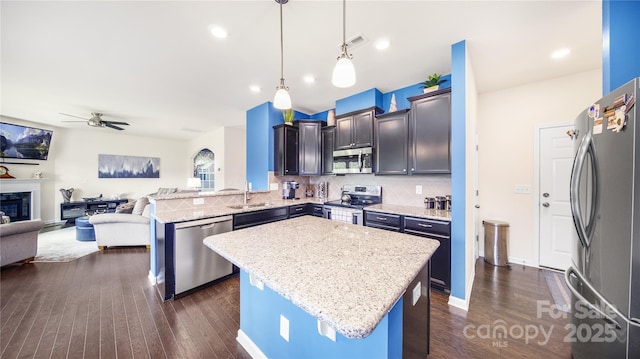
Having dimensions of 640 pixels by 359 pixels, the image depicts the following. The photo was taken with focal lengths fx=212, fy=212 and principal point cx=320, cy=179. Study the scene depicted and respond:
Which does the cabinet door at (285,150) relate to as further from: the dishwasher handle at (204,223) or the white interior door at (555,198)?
the white interior door at (555,198)

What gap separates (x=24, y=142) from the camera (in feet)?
17.0

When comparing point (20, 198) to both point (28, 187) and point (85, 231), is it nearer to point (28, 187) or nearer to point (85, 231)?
point (28, 187)

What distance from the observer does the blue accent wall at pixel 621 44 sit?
4.51 ft

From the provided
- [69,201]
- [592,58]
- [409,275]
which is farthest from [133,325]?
[69,201]

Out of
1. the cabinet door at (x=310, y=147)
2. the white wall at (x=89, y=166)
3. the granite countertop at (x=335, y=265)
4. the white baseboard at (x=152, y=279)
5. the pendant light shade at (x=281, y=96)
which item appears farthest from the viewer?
the white wall at (x=89, y=166)

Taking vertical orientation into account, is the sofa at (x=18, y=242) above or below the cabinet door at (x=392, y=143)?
below

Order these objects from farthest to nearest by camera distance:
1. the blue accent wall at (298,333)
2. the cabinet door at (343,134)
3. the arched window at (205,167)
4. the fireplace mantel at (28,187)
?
the arched window at (205,167)
the fireplace mantel at (28,187)
the cabinet door at (343,134)
the blue accent wall at (298,333)

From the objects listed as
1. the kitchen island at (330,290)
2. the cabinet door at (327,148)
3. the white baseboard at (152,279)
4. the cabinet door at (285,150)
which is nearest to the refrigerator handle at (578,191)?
the kitchen island at (330,290)

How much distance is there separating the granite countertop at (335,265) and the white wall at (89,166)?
7.92 metres

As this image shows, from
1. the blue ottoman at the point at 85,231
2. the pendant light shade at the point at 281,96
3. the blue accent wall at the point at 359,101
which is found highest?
the blue accent wall at the point at 359,101

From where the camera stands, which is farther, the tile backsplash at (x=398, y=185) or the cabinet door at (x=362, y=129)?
the cabinet door at (x=362, y=129)

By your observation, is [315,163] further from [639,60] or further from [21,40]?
[21,40]

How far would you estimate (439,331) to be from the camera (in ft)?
6.02

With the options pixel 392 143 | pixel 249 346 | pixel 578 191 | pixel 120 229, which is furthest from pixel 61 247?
pixel 578 191
